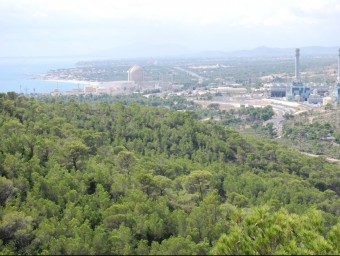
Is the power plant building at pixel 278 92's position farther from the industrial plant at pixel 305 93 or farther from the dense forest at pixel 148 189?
the dense forest at pixel 148 189

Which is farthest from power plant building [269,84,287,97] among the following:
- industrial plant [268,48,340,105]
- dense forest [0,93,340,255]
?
dense forest [0,93,340,255]

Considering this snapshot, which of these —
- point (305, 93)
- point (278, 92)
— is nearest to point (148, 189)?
point (305, 93)

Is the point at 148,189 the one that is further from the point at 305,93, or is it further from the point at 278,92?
the point at 278,92

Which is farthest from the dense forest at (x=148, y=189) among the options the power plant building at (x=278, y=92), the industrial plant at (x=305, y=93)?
the power plant building at (x=278, y=92)

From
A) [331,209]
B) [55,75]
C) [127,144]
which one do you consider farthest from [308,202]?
[55,75]

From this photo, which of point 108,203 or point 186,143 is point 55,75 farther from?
point 108,203

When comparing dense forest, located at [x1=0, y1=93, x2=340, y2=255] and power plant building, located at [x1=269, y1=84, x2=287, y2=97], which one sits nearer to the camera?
dense forest, located at [x1=0, y1=93, x2=340, y2=255]

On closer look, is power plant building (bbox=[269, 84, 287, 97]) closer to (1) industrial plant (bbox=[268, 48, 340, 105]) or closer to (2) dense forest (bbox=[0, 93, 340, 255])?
(1) industrial plant (bbox=[268, 48, 340, 105])

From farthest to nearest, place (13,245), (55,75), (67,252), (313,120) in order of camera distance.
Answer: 1. (55,75)
2. (313,120)
3. (13,245)
4. (67,252)

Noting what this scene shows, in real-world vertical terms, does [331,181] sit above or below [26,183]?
below
